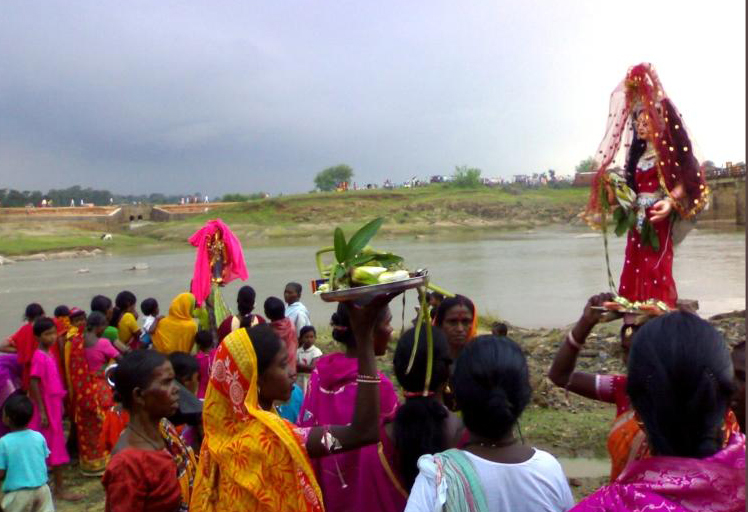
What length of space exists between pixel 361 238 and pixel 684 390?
1238 millimetres

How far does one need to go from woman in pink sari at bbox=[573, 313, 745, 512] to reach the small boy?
562 centimetres

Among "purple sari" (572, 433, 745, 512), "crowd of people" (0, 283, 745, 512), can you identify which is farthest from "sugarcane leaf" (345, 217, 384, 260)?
"purple sari" (572, 433, 745, 512)

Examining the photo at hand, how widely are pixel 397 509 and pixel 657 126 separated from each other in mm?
3187

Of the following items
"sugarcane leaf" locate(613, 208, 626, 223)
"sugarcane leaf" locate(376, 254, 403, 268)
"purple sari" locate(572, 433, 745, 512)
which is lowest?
"purple sari" locate(572, 433, 745, 512)

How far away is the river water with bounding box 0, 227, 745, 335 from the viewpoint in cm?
1720

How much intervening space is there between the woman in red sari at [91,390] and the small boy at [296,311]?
179 cm

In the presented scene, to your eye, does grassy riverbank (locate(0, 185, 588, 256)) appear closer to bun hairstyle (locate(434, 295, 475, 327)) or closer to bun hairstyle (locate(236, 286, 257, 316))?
bun hairstyle (locate(236, 286, 257, 316))

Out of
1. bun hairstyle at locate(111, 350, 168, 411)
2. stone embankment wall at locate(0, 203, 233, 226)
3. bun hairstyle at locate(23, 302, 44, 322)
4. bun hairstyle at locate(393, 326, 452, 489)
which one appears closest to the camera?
bun hairstyle at locate(393, 326, 452, 489)

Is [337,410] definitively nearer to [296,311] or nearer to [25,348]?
[25,348]

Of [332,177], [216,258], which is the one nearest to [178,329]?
[216,258]

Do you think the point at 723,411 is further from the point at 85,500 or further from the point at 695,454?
the point at 85,500

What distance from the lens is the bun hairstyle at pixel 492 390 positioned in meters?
2.06

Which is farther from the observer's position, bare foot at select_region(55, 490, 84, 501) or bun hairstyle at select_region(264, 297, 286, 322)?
bun hairstyle at select_region(264, 297, 286, 322)

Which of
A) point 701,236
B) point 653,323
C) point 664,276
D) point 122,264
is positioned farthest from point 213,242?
point 701,236
